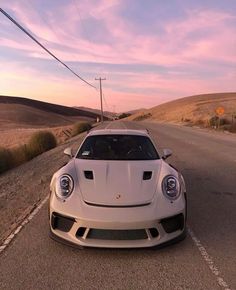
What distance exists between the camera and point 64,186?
5.57 metres

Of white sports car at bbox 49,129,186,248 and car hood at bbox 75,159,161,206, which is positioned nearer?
white sports car at bbox 49,129,186,248

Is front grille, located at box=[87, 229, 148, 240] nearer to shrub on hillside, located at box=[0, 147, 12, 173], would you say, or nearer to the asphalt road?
the asphalt road

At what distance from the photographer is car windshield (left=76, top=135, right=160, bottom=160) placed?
6.84 metres

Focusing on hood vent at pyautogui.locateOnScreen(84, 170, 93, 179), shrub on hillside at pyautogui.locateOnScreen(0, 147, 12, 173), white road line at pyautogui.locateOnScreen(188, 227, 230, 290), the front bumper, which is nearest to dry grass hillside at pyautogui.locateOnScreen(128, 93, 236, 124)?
shrub on hillside at pyautogui.locateOnScreen(0, 147, 12, 173)

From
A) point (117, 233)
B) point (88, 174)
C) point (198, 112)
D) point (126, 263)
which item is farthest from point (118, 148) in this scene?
point (198, 112)

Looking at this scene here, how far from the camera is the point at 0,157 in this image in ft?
48.3

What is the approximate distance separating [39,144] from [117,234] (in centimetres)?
1850

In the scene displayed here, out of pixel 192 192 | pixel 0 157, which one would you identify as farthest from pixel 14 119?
pixel 192 192

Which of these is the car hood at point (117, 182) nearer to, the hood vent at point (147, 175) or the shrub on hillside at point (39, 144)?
the hood vent at point (147, 175)

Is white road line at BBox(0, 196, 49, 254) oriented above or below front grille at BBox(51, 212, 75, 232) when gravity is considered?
below

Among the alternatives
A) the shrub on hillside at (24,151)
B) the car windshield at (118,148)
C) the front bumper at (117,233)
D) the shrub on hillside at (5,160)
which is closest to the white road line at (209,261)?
the front bumper at (117,233)

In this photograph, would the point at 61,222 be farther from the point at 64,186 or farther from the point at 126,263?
the point at 126,263

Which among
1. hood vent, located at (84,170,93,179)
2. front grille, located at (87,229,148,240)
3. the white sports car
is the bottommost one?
front grille, located at (87,229,148,240)

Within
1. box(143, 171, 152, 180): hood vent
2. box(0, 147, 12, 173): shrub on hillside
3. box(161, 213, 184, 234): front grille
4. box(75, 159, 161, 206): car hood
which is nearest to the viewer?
box(161, 213, 184, 234): front grille
